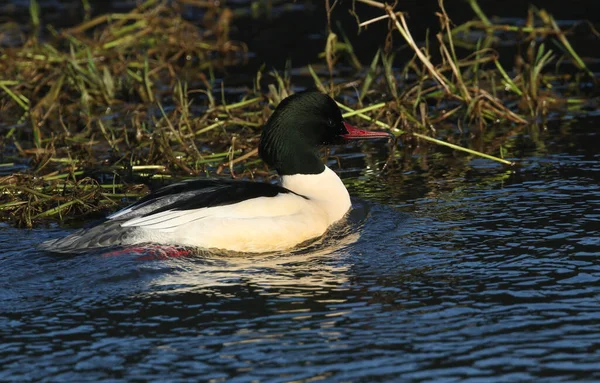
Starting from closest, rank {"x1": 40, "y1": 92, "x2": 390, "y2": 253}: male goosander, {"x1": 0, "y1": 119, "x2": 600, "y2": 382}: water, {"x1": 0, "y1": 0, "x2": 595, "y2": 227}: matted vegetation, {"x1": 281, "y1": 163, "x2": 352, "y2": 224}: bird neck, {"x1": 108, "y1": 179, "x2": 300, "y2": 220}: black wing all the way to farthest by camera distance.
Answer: {"x1": 0, "y1": 119, "x2": 600, "y2": 382}: water → {"x1": 40, "y1": 92, "x2": 390, "y2": 253}: male goosander → {"x1": 108, "y1": 179, "x2": 300, "y2": 220}: black wing → {"x1": 281, "y1": 163, "x2": 352, "y2": 224}: bird neck → {"x1": 0, "y1": 0, "x2": 595, "y2": 227}: matted vegetation

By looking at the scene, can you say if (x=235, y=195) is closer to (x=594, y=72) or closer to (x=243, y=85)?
(x=243, y=85)

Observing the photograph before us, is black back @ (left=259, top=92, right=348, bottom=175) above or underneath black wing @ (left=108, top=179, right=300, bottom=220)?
above

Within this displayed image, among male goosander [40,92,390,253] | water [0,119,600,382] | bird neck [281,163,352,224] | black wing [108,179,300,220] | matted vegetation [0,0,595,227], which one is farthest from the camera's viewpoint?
matted vegetation [0,0,595,227]

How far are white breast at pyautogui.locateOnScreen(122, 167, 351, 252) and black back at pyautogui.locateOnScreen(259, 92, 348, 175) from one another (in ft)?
1.97

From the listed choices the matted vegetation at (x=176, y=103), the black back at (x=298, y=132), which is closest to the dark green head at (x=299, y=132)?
the black back at (x=298, y=132)

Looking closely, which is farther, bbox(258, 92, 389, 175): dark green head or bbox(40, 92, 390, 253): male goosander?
bbox(258, 92, 389, 175): dark green head

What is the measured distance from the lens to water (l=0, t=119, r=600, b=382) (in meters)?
5.29

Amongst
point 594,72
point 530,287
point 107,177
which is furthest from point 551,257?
point 594,72

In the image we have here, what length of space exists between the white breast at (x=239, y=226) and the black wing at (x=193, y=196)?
0.04m

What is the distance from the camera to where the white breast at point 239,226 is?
730 centimetres

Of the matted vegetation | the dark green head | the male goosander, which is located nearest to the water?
the male goosander

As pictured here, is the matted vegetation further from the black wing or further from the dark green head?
the black wing

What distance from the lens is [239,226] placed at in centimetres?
734

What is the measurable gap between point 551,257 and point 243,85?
657cm
